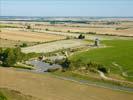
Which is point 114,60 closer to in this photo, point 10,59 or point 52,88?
point 10,59

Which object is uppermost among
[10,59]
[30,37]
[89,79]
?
[10,59]

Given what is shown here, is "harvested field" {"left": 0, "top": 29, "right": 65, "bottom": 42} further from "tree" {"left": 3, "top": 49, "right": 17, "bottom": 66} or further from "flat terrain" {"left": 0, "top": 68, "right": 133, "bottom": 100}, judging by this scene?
"flat terrain" {"left": 0, "top": 68, "right": 133, "bottom": 100}

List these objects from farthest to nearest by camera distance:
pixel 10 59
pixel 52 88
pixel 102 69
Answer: pixel 10 59 < pixel 102 69 < pixel 52 88

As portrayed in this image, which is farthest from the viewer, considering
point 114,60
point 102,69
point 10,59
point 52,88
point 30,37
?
point 30,37

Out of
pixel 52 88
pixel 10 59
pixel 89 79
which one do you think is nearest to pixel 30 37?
pixel 10 59

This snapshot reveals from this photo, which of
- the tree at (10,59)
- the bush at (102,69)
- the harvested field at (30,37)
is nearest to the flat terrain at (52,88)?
the tree at (10,59)

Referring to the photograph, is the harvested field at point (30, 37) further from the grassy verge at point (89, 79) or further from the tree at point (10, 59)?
the grassy verge at point (89, 79)

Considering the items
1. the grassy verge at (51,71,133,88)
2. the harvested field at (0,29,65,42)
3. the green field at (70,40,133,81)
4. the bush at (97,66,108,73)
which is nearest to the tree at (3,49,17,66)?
the grassy verge at (51,71,133,88)

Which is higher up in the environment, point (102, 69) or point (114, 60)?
point (102, 69)
